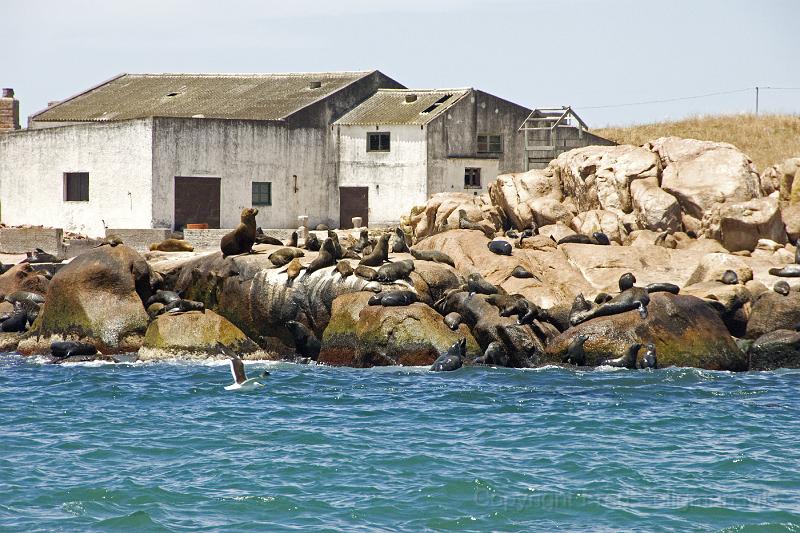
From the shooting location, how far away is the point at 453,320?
89.6 ft

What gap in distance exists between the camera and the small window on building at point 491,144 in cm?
4862

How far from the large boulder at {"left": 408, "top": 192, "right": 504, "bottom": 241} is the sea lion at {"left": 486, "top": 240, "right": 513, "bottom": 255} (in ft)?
14.3

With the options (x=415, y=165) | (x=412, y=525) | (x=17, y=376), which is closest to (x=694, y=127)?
(x=415, y=165)

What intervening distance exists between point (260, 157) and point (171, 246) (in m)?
9.56

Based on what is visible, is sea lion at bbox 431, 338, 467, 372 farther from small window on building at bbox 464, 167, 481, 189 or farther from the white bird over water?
small window on building at bbox 464, 167, 481, 189

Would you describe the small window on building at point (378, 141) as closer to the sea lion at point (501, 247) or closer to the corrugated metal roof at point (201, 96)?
the corrugated metal roof at point (201, 96)

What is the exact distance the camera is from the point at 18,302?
31.7m

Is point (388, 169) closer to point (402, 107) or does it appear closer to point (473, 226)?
point (402, 107)

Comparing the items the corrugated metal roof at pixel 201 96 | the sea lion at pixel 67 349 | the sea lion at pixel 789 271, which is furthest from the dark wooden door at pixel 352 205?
the sea lion at pixel 67 349

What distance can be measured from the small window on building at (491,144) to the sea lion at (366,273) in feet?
67.3

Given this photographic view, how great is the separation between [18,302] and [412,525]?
65.9 ft

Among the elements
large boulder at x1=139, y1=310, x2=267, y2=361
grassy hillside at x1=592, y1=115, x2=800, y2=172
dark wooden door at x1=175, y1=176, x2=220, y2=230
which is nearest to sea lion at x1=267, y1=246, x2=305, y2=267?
large boulder at x1=139, y1=310, x2=267, y2=361

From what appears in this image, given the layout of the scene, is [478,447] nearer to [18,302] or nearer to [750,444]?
[750,444]

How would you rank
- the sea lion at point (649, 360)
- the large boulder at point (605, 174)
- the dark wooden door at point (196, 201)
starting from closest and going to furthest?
the sea lion at point (649, 360), the large boulder at point (605, 174), the dark wooden door at point (196, 201)
